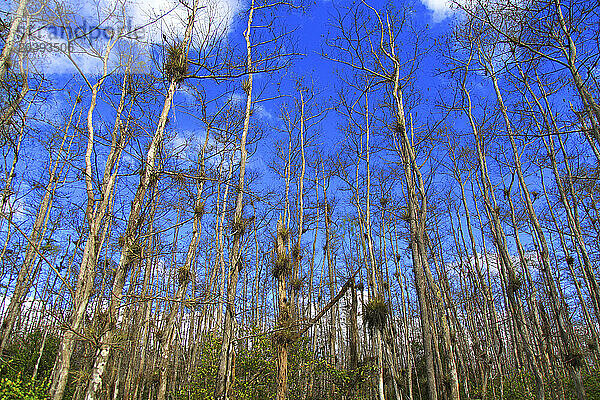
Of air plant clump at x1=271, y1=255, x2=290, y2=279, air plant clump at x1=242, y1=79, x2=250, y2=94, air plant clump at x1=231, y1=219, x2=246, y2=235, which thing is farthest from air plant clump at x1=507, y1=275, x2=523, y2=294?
air plant clump at x1=242, y1=79, x2=250, y2=94

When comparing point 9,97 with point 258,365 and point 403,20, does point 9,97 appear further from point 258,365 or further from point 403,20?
point 403,20

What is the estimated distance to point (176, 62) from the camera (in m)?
4.06

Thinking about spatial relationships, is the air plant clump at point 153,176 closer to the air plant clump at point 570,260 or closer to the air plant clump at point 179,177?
the air plant clump at point 179,177

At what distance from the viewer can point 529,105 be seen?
9094 mm

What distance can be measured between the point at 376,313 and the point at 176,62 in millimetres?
6842

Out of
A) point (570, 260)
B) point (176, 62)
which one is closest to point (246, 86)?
point (176, 62)

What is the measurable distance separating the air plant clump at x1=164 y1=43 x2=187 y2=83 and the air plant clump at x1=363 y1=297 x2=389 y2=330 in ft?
21.7

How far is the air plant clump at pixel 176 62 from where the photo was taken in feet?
13.3

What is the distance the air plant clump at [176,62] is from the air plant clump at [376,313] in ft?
21.7

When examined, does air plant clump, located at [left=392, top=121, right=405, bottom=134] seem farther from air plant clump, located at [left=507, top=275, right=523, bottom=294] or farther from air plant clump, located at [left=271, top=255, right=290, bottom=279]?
air plant clump, located at [left=507, top=275, right=523, bottom=294]

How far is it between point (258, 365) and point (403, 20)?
969 centimetres

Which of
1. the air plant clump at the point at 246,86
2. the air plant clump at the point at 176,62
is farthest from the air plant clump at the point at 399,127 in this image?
the air plant clump at the point at 176,62

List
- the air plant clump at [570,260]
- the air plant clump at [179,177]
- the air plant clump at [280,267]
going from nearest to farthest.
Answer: the air plant clump at [179,177], the air plant clump at [280,267], the air plant clump at [570,260]

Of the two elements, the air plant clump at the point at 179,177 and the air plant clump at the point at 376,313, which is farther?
the air plant clump at the point at 376,313
